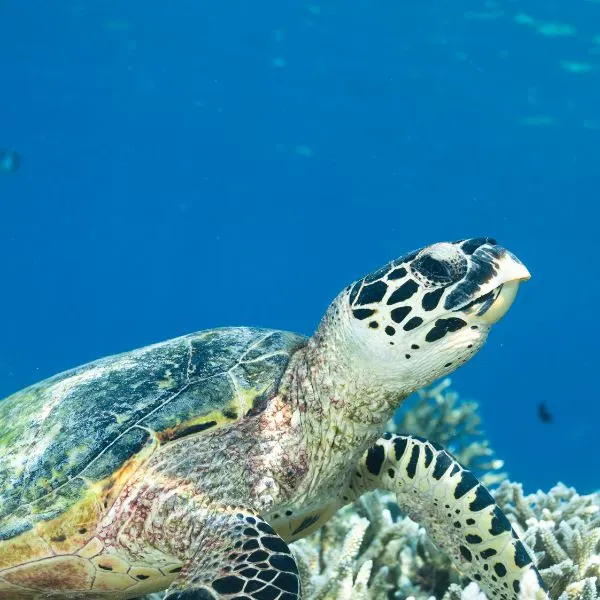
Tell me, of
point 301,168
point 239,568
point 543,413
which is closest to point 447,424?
point 543,413

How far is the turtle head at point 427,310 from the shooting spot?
263 cm

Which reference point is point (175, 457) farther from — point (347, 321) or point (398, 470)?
point (398, 470)

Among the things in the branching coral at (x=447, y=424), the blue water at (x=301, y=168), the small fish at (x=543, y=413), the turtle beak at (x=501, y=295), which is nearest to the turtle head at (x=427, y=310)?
the turtle beak at (x=501, y=295)

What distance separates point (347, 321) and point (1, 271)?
73.9 meters

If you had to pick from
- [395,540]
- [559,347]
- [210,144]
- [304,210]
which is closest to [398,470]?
[395,540]

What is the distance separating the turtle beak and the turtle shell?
1.03 meters

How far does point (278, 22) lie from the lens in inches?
1209

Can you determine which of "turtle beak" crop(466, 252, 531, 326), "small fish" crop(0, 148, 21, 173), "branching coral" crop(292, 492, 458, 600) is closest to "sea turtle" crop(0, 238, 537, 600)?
"turtle beak" crop(466, 252, 531, 326)

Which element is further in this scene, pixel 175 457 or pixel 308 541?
pixel 308 541

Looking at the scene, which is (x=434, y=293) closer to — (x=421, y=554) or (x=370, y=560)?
(x=370, y=560)

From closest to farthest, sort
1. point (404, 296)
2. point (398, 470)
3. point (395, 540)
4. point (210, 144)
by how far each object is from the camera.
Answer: point (404, 296), point (398, 470), point (395, 540), point (210, 144)

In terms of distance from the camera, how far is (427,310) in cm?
267

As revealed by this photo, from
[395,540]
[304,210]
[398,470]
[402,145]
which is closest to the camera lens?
[398,470]

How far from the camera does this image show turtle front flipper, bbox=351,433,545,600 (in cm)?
301
